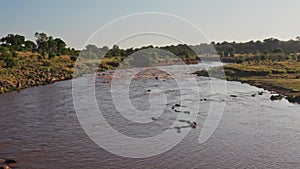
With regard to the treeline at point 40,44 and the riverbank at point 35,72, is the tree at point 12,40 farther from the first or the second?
the riverbank at point 35,72

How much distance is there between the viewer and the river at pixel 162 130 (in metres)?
14.1

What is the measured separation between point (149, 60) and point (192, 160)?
65186 mm

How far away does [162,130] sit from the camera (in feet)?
62.3

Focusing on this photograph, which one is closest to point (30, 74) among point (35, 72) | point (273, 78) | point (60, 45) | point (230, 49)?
point (35, 72)

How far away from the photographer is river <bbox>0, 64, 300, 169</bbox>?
14.1 meters

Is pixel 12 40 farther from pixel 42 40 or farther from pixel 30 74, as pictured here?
pixel 30 74

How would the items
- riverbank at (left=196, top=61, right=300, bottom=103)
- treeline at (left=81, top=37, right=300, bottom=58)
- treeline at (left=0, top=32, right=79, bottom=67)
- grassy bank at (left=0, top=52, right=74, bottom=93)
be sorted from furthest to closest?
treeline at (left=81, top=37, right=300, bottom=58), treeline at (left=0, top=32, right=79, bottom=67), grassy bank at (left=0, top=52, right=74, bottom=93), riverbank at (left=196, top=61, right=300, bottom=103)

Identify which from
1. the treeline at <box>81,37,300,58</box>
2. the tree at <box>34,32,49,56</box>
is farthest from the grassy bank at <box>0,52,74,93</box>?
the treeline at <box>81,37,300,58</box>

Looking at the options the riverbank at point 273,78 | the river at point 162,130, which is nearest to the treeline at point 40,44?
the riverbank at point 273,78

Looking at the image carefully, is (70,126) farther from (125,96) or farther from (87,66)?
(87,66)

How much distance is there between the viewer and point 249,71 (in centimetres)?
4947

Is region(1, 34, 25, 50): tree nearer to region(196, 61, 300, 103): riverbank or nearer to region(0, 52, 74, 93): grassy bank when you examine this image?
region(0, 52, 74, 93): grassy bank

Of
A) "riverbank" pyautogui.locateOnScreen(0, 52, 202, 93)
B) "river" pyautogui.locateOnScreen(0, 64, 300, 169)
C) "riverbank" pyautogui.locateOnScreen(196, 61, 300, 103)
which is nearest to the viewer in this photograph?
"river" pyautogui.locateOnScreen(0, 64, 300, 169)

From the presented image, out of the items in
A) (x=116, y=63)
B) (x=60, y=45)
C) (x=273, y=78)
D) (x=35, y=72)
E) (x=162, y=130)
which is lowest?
(x=162, y=130)
